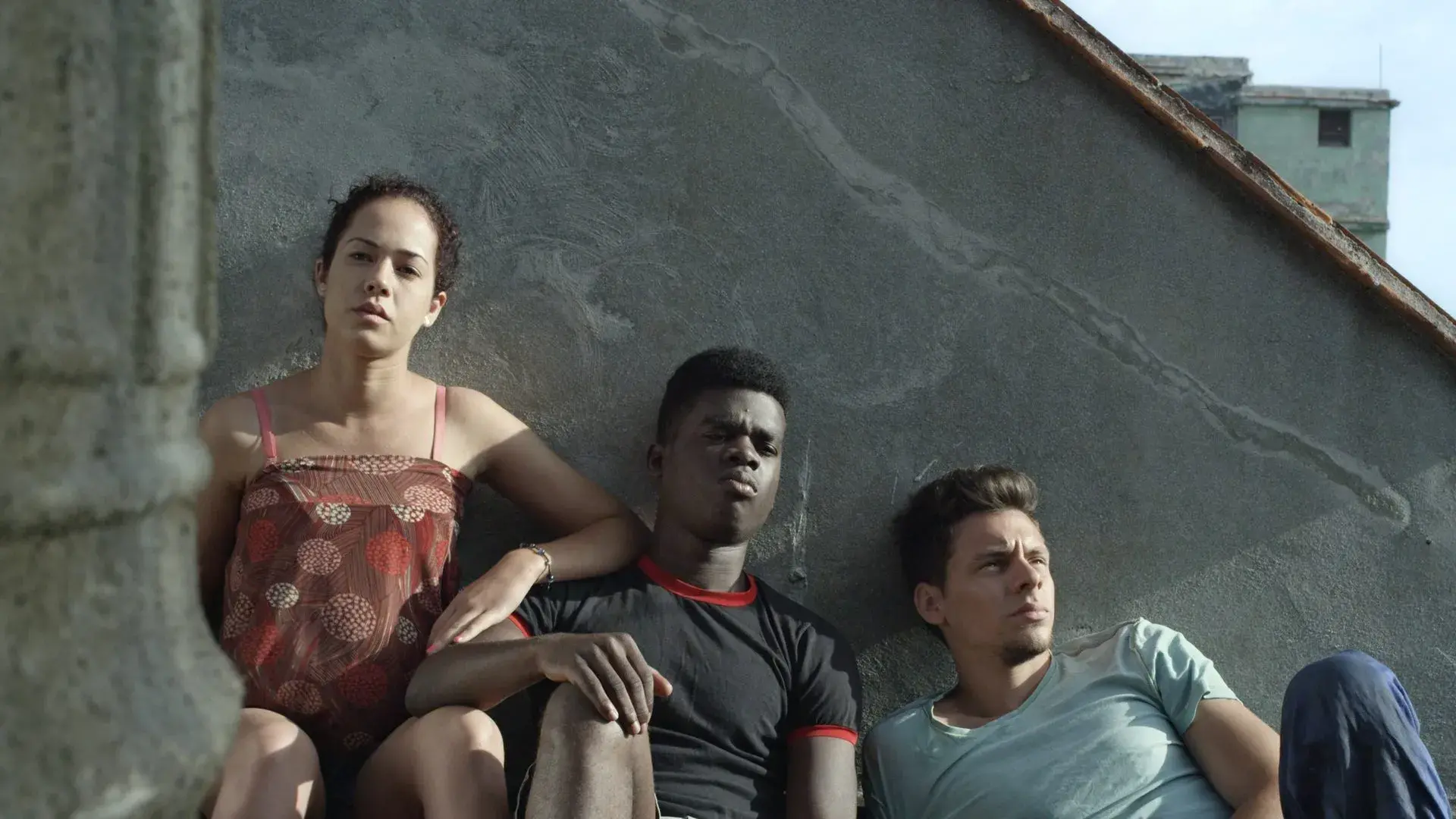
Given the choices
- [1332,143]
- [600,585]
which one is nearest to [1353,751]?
[600,585]

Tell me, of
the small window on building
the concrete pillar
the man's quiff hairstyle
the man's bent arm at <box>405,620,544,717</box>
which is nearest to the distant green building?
the small window on building

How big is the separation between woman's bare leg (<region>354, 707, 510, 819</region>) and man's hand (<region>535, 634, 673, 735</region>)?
0.21 metres

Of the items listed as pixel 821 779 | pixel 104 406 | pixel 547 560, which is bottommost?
pixel 821 779

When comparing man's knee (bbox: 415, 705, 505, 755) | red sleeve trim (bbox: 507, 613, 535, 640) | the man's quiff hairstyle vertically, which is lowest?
man's knee (bbox: 415, 705, 505, 755)

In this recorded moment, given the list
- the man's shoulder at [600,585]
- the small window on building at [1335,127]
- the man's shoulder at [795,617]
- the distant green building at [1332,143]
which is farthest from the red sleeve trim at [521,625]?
the small window on building at [1335,127]

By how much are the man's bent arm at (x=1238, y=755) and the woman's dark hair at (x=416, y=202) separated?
2.18 m

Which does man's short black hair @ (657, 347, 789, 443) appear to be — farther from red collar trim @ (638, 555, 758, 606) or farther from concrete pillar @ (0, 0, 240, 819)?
concrete pillar @ (0, 0, 240, 819)

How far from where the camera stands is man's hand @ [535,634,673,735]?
2615mm

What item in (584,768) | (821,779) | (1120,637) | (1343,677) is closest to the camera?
(584,768)

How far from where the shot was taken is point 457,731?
2.76 metres

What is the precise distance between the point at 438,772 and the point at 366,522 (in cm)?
80

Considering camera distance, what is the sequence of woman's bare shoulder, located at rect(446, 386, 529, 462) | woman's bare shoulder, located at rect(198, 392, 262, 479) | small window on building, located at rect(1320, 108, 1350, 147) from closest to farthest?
1. woman's bare shoulder, located at rect(198, 392, 262, 479)
2. woman's bare shoulder, located at rect(446, 386, 529, 462)
3. small window on building, located at rect(1320, 108, 1350, 147)

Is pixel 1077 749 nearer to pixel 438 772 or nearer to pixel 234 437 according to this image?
pixel 438 772

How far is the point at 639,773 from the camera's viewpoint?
265cm
